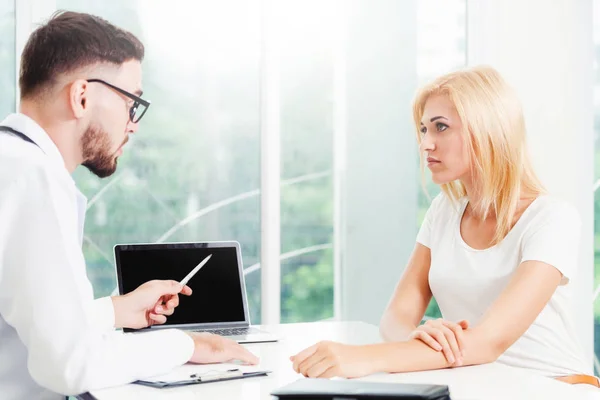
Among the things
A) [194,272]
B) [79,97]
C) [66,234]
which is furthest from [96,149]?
[194,272]

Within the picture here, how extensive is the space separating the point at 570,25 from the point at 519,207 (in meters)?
1.63

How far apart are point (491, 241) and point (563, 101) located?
1.54 meters

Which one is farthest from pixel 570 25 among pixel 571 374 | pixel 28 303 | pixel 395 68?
pixel 28 303

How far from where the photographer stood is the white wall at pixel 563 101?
335cm

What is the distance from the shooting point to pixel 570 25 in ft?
11.1

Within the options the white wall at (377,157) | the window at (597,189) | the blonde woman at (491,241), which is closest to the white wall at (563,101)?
the window at (597,189)

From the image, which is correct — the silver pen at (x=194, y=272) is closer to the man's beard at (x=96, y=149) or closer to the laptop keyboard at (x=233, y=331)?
the laptop keyboard at (x=233, y=331)

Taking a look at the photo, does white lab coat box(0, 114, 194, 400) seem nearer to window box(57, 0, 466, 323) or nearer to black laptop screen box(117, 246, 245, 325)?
black laptop screen box(117, 246, 245, 325)

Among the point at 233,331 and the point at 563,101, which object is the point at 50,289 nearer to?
the point at 233,331

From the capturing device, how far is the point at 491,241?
209 centimetres

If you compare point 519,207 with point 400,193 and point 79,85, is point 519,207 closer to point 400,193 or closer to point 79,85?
point 79,85

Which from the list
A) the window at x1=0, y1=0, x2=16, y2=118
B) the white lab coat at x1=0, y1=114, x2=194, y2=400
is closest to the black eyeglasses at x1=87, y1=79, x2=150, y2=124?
the white lab coat at x1=0, y1=114, x2=194, y2=400

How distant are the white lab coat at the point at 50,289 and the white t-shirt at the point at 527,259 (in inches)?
36.7

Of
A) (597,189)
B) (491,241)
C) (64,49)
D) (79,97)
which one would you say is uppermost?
(64,49)
